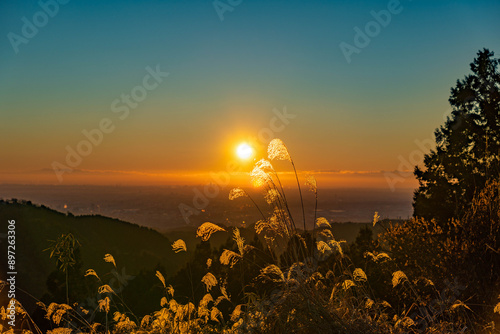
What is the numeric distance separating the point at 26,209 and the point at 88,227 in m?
13.9

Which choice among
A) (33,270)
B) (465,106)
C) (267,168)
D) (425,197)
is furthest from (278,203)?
(33,270)

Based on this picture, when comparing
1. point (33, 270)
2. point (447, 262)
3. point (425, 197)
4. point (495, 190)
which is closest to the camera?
point (495, 190)

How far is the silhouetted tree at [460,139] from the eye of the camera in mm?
26672

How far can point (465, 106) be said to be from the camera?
98.9 feet

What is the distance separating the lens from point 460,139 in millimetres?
27984

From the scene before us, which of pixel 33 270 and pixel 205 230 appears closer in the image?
pixel 205 230

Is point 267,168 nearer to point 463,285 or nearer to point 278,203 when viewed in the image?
point 278,203

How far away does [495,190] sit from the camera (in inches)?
358

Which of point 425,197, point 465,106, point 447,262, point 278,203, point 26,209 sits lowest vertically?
point 447,262

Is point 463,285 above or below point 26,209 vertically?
below

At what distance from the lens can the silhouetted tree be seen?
87.5ft

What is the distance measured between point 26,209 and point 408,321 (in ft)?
343

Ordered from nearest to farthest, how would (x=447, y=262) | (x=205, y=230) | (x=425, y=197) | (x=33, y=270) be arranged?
(x=205, y=230) < (x=447, y=262) < (x=425, y=197) < (x=33, y=270)

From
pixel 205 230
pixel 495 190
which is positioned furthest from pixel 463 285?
pixel 205 230
